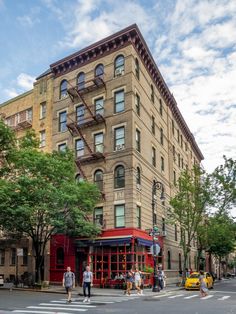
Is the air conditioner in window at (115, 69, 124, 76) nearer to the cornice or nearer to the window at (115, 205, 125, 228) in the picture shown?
the cornice

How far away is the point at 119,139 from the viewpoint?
33.7m

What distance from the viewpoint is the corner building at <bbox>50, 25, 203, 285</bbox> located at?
31.9 meters

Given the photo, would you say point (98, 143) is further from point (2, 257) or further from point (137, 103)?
point (2, 257)

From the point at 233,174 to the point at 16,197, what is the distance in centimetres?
2234

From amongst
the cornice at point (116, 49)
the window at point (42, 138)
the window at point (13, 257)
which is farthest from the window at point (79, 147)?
the window at point (13, 257)

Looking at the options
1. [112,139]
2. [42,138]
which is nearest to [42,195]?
[112,139]

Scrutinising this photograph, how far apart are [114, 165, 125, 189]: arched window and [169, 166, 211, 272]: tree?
7.30 m

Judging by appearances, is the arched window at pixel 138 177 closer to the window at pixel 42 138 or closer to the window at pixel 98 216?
the window at pixel 98 216

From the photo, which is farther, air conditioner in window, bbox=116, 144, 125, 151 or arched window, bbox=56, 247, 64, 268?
arched window, bbox=56, 247, 64, 268

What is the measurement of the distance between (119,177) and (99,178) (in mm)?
2117

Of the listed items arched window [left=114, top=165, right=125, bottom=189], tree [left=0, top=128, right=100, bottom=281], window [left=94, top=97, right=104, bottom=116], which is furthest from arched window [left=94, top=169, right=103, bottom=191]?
window [left=94, top=97, right=104, bottom=116]

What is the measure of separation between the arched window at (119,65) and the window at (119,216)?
11681 mm

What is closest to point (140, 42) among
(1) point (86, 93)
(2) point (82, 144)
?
(1) point (86, 93)

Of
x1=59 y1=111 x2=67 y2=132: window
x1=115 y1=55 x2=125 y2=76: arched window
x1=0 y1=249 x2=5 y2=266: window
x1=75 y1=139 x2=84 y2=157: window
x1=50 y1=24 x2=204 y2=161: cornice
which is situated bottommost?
x1=0 y1=249 x2=5 y2=266: window
